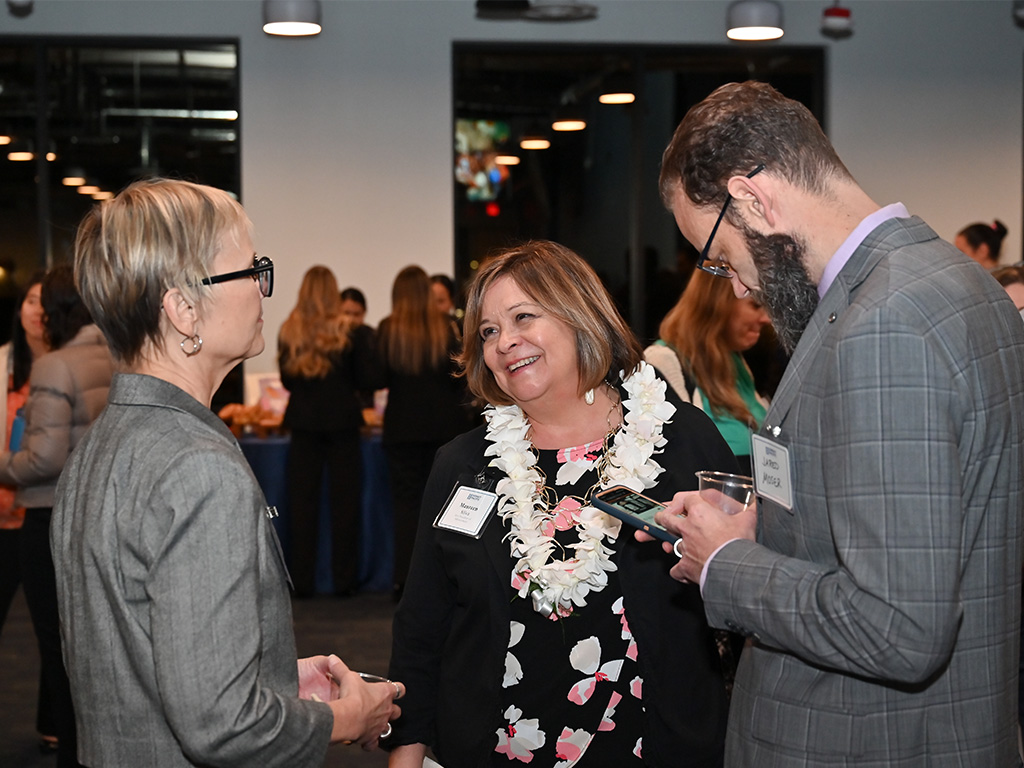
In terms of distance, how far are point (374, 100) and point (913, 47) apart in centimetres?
416

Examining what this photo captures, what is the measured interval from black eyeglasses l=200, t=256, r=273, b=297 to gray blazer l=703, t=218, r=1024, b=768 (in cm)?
76

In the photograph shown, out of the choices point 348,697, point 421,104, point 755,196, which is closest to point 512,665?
point 348,697

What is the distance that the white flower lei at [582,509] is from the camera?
75.7 inches

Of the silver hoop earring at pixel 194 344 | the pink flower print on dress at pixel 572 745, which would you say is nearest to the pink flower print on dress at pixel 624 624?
the pink flower print on dress at pixel 572 745

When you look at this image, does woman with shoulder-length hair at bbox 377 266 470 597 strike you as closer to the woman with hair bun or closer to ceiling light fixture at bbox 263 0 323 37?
ceiling light fixture at bbox 263 0 323 37

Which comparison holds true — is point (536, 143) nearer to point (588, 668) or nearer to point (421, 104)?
point (421, 104)

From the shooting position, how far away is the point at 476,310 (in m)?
2.21

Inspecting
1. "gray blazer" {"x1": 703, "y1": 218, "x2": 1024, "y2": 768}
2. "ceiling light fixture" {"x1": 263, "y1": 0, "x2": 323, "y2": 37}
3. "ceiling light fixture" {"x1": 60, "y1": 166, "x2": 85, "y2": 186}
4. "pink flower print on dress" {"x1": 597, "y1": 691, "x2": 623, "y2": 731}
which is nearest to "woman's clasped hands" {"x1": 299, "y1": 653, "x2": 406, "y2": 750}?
"pink flower print on dress" {"x1": 597, "y1": 691, "x2": 623, "y2": 731}

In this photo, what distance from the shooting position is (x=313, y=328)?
228 inches

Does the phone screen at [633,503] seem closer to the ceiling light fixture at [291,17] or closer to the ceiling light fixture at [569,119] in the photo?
the ceiling light fixture at [291,17]

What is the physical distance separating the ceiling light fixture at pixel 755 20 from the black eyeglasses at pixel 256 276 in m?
5.94

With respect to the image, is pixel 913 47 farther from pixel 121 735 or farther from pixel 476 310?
pixel 121 735

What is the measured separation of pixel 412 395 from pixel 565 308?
11.9ft

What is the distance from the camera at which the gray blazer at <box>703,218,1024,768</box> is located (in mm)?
1159
